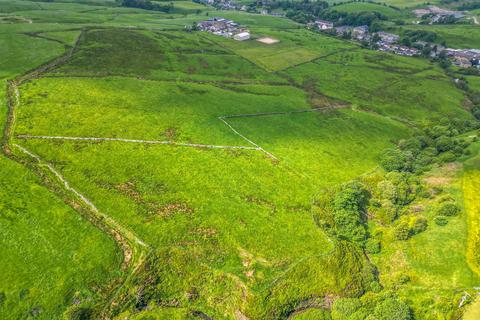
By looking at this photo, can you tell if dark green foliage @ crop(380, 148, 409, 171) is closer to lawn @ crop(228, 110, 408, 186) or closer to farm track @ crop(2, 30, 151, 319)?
lawn @ crop(228, 110, 408, 186)

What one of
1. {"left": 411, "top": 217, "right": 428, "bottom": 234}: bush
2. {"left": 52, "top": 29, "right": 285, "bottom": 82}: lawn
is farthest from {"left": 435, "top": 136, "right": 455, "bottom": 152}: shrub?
{"left": 52, "top": 29, "right": 285, "bottom": 82}: lawn

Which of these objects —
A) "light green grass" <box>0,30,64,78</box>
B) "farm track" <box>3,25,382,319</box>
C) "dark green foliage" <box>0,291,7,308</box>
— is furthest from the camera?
"light green grass" <box>0,30,64,78</box>

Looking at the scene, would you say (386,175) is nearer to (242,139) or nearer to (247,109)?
(242,139)

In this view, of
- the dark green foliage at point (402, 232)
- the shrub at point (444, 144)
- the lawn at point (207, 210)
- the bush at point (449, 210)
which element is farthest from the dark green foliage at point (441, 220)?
the shrub at point (444, 144)

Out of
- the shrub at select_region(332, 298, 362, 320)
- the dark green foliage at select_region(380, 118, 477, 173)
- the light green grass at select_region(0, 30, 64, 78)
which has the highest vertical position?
the light green grass at select_region(0, 30, 64, 78)

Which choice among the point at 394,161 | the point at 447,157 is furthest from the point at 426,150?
the point at 394,161

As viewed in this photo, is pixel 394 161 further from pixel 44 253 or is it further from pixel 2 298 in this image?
pixel 2 298

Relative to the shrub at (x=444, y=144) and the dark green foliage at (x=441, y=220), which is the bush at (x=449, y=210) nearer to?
the dark green foliage at (x=441, y=220)
